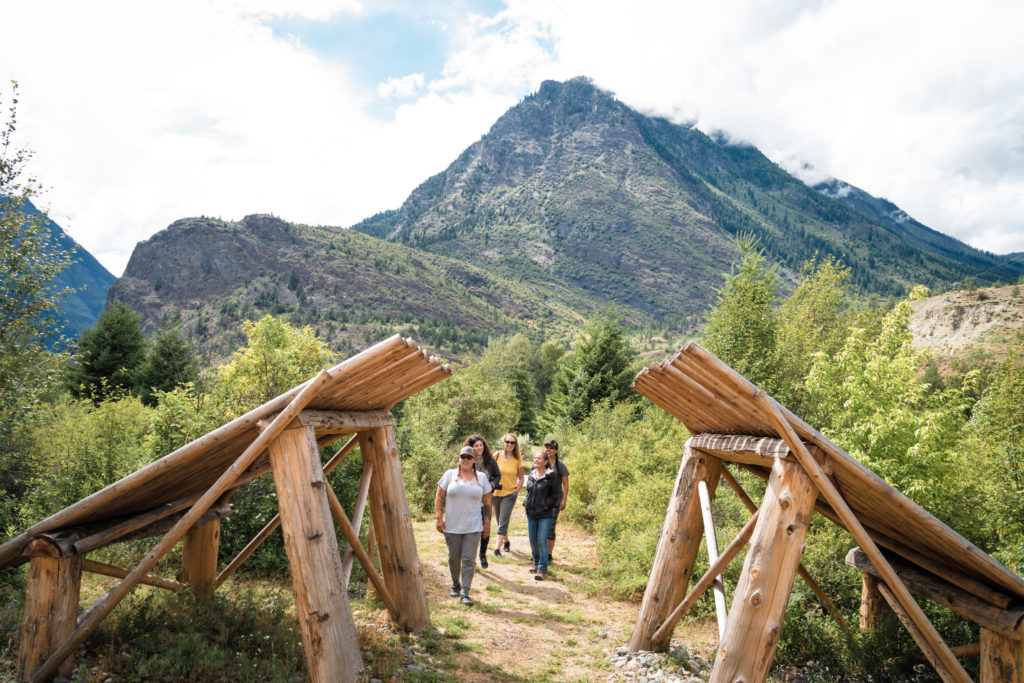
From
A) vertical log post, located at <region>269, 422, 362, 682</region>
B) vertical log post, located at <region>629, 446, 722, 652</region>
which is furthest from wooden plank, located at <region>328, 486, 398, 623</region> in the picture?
vertical log post, located at <region>629, 446, 722, 652</region>

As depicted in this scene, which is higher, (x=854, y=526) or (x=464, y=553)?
(x=854, y=526)

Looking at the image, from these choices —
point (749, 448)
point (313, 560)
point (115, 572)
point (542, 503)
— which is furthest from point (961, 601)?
point (115, 572)

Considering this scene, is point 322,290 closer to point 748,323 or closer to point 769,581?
point 748,323

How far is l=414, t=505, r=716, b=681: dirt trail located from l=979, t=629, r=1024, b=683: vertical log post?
3007 millimetres

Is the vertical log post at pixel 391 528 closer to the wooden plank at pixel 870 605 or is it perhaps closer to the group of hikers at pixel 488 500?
the group of hikers at pixel 488 500

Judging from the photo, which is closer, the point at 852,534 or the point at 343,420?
the point at 852,534

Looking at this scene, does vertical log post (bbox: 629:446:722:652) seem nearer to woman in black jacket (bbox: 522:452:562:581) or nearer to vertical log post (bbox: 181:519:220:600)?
woman in black jacket (bbox: 522:452:562:581)

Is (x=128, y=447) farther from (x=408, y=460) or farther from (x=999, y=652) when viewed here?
(x=999, y=652)

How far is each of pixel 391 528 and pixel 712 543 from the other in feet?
10.0

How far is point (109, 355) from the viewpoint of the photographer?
2761cm

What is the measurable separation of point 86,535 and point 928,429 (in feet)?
32.4

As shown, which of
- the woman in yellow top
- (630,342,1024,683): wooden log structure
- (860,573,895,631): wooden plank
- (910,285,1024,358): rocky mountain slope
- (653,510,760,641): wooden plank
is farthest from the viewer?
(910,285,1024,358): rocky mountain slope

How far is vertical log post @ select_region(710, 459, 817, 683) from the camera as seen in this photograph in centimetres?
360

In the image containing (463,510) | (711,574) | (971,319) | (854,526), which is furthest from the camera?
(971,319)
